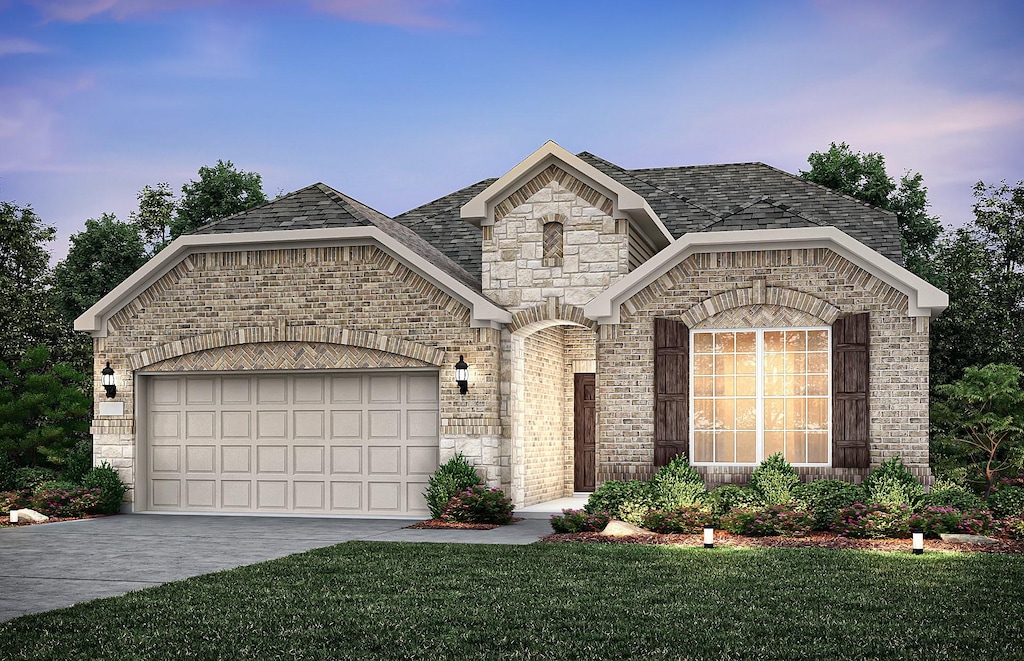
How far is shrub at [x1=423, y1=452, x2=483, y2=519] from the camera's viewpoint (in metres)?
16.3

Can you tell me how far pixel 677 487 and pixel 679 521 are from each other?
2.38ft

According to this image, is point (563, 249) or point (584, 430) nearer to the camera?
point (563, 249)

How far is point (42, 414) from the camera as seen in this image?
68.8ft

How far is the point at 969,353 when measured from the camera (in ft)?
75.5

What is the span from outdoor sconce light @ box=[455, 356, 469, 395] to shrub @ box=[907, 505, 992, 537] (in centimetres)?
683

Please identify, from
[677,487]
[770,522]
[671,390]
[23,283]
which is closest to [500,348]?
[671,390]

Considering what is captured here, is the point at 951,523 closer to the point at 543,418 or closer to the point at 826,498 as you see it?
the point at 826,498

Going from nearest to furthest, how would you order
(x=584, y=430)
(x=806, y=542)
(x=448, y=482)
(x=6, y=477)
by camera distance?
(x=806, y=542) → (x=448, y=482) → (x=6, y=477) → (x=584, y=430)

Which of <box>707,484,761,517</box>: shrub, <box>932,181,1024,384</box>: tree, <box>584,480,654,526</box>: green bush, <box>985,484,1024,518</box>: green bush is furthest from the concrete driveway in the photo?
<box>932,181,1024,384</box>: tree

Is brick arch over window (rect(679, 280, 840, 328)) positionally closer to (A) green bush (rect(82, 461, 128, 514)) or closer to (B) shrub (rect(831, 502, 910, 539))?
(B) shrub (rect(831, 502, 910, 539))

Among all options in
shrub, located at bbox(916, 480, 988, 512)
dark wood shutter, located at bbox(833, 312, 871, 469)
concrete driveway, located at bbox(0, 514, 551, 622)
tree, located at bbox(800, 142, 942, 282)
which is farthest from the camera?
tree, located at bbox(800, 142, 942, 282)

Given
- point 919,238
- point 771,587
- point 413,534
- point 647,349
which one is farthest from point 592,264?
point 919,238

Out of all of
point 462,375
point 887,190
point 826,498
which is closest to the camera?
point 826,498

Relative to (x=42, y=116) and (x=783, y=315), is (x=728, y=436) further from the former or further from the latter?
(x=42, y=116)
